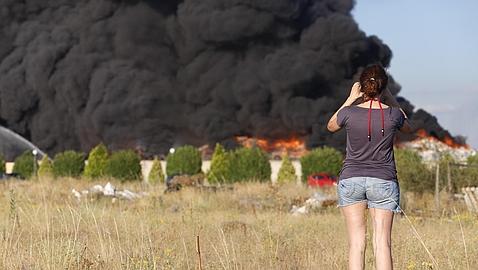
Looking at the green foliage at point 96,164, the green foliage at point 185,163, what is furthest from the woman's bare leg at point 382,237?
the green foliage at point 185,163

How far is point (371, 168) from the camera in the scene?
452 centimetres

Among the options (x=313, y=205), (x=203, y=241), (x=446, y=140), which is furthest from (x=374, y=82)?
(x=446, y=140)

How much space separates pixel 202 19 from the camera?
45.8 meters

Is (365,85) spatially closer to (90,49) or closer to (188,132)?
(188,132)

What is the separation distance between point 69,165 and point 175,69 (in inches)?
976

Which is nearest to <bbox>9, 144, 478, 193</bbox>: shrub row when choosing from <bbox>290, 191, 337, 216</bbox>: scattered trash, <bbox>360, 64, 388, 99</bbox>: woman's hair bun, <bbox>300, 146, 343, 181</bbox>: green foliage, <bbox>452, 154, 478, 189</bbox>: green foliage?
<bbox>300, 146, 343, 181</bbox>: green foliage

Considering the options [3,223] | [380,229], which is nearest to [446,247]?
[380,229]

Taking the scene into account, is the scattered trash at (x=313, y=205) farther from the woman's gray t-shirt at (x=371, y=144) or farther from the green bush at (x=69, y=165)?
the green bush at (x=69, y=165)

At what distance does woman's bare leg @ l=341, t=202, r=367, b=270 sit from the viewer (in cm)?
465

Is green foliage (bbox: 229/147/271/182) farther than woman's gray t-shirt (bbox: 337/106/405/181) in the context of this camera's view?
Yes

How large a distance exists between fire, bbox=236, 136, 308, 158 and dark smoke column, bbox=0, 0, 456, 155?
1.67 ft

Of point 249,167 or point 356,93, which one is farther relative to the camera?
point 249,167

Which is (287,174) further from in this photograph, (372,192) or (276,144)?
(276,144)

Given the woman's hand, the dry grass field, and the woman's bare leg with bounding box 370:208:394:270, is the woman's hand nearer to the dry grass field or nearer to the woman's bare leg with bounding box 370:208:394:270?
the woman's bare leg with bounding box 370:208:394:270
